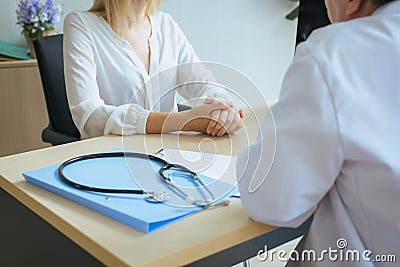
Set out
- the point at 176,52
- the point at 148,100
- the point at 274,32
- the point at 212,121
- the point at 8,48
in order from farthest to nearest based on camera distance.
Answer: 1. the point at 274,32
2. the point at 8,48
3. the point at 176,52
4. the point at 148,100
5. the point at 212,121

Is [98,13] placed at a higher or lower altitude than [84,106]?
higher

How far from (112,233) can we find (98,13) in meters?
1.12

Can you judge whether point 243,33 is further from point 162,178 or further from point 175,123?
point 162,178

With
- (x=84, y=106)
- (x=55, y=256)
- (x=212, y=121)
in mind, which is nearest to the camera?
(x=55, y=256)

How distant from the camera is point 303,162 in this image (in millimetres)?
686

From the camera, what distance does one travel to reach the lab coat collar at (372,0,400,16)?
2.44ft

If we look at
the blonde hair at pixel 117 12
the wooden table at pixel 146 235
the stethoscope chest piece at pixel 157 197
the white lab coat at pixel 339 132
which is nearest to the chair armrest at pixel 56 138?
the blonde hair at pixel 117 12

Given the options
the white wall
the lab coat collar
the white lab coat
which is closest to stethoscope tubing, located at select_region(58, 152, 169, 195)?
the white lab coat

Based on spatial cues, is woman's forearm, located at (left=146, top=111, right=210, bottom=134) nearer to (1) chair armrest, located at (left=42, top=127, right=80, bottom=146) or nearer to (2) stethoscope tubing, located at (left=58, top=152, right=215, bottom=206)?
(2) stethoscope tubing, located at (left=58, top=152, right=215, bottom=206)

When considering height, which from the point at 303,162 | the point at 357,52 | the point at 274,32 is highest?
the point at 357,52

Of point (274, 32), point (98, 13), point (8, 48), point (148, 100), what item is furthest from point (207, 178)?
point (274, 32)

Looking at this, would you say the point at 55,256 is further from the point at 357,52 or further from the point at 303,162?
the point at 357,52

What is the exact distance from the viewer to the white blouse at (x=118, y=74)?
55.5 inches

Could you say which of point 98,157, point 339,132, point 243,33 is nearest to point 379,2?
point 339,132
